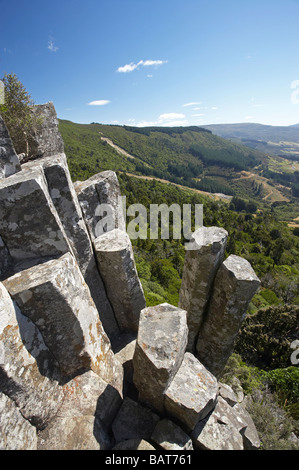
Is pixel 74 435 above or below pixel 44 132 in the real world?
below

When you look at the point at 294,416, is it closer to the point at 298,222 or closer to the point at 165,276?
the point at 165,276

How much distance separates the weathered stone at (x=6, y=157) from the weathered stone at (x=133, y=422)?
6.87 metres

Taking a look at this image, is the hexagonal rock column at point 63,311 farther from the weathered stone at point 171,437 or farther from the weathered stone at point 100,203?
the weathered stone at point 100,203

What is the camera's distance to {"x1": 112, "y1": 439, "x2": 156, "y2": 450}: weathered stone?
4.94 metres

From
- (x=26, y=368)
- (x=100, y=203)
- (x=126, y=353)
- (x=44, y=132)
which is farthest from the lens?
(x=44, y=132)


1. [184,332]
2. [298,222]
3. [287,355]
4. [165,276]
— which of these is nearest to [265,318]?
[287,355]

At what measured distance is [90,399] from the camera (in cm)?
565

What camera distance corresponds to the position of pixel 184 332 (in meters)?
5.90

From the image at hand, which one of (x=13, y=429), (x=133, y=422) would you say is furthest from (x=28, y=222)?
(x=133, y=422)

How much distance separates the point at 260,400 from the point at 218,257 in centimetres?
759

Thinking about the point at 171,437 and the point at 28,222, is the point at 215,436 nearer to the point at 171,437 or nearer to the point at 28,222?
the point at 171,437

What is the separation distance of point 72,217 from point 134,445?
571 cm

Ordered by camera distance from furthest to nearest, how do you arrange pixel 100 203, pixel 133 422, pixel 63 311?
pixel 100 203
pixel 133 422
pixel 63 311

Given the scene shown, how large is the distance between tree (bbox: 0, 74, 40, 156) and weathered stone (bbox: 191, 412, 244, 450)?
10379 mm
